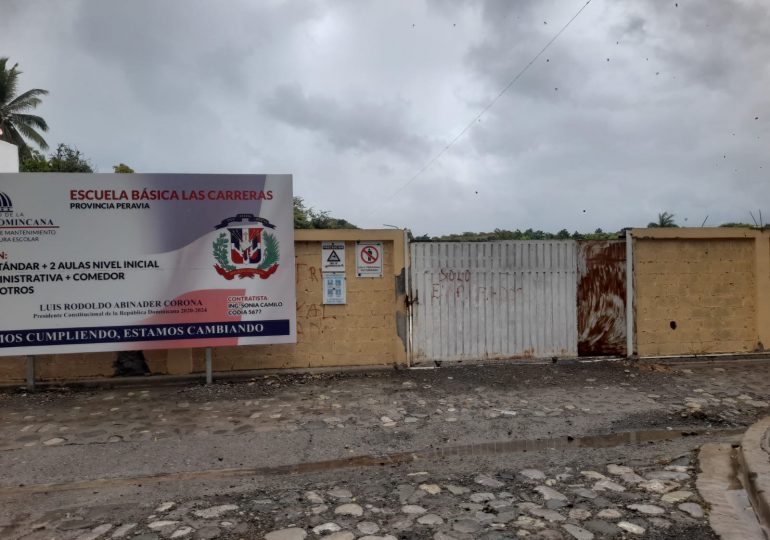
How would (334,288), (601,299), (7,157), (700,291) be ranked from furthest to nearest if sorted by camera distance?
(7,157) < (700,291) < (601,299) < (334,288)

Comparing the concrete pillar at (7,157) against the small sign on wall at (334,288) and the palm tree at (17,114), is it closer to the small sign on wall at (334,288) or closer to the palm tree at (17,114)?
the small sign on wall at (334,288)

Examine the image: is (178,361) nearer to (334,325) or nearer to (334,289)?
(334,325)

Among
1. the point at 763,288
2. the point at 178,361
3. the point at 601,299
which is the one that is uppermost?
the point at 763,288

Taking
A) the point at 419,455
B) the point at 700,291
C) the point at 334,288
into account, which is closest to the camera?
the point at 419,455

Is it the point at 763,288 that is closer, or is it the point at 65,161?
the point at 763,288

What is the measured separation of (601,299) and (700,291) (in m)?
1.76

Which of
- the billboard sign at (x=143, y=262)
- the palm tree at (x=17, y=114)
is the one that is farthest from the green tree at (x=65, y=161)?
the billboard sign at (x=143, y=262)

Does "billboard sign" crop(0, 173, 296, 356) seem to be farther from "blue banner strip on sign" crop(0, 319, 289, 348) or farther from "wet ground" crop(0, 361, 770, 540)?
"wet ground" crop(0, 361, 770, 540)

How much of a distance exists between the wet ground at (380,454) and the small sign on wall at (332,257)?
1.65 metres

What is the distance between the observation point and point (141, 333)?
24.1ft

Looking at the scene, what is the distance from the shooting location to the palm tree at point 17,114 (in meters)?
29.2

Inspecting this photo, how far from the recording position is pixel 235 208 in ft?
25.0

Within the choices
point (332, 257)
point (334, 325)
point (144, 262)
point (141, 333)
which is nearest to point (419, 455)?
point (334, 325)

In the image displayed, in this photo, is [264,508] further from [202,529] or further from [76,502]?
[76,502]
